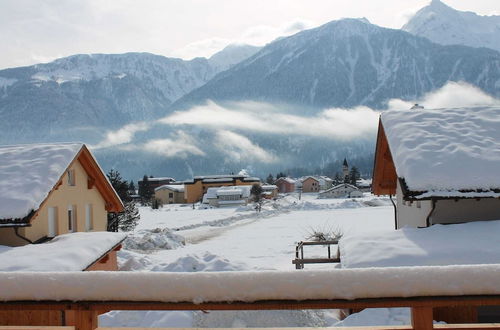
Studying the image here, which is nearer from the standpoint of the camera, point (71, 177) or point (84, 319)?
point (84, 319)

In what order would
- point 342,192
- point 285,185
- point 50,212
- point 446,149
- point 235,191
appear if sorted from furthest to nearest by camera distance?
point 285,185
point 342,192
point 235,191
point 50,212
point 446,149

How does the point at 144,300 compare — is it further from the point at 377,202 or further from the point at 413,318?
the point at 377,202

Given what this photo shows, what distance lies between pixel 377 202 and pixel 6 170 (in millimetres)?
67050

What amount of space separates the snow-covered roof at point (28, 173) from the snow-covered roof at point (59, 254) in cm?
126

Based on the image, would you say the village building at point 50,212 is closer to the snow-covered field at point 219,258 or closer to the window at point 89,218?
the window at point 89,218

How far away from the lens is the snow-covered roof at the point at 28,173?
1475 cm

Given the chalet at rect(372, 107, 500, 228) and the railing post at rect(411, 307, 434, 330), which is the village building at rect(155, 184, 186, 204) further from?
the railing post at rect(411, 307, 434, 330)

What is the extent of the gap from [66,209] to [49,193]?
3.71 meters

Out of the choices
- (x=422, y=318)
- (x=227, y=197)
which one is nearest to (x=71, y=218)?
(x=422, y=318)

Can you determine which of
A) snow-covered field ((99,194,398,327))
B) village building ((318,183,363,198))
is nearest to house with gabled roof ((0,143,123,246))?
snow-covered field ((99,194,398,327))

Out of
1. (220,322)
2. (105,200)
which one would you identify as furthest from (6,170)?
(220,322)

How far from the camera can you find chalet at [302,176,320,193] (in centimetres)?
16188

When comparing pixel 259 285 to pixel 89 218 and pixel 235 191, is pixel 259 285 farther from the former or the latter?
pixel 235 191

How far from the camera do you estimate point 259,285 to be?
246 cm
